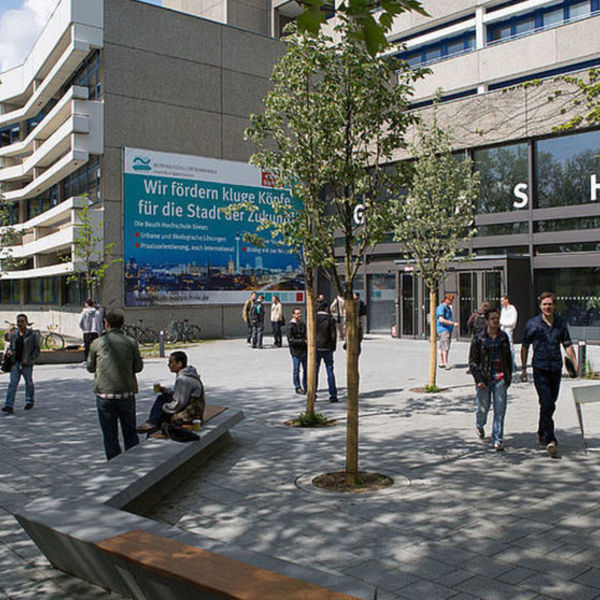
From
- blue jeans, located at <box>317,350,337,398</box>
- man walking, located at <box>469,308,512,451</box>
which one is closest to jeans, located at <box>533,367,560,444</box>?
man walking, located at <box>469,308,512,451</box>

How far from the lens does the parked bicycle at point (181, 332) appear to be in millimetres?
25609

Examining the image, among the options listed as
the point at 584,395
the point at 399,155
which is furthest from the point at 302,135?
the point at 399,155

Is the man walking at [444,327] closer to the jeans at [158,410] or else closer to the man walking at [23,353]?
the man walking at [23,353]

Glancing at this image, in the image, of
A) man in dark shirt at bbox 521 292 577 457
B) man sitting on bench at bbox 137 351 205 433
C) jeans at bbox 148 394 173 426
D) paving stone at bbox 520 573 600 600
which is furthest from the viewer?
jeans at bbox 148 394 173 426

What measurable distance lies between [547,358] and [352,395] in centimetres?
258

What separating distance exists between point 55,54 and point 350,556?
1257 inches

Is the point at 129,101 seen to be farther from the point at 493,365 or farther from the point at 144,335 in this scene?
the point at 493,365

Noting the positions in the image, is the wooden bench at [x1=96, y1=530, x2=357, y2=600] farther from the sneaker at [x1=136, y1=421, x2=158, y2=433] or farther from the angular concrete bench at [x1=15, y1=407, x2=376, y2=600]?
the sneaker at [x1=136, y1=421, x2=158, y2=433]

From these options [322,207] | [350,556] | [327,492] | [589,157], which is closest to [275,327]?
[589,157]

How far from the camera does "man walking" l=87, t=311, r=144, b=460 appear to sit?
712cm

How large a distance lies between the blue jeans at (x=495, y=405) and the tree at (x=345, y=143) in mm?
2103

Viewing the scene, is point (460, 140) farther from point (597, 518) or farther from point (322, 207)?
point (597, 518)

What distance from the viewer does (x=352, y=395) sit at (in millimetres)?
6867

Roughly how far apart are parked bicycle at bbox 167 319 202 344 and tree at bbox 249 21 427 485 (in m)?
17.9
